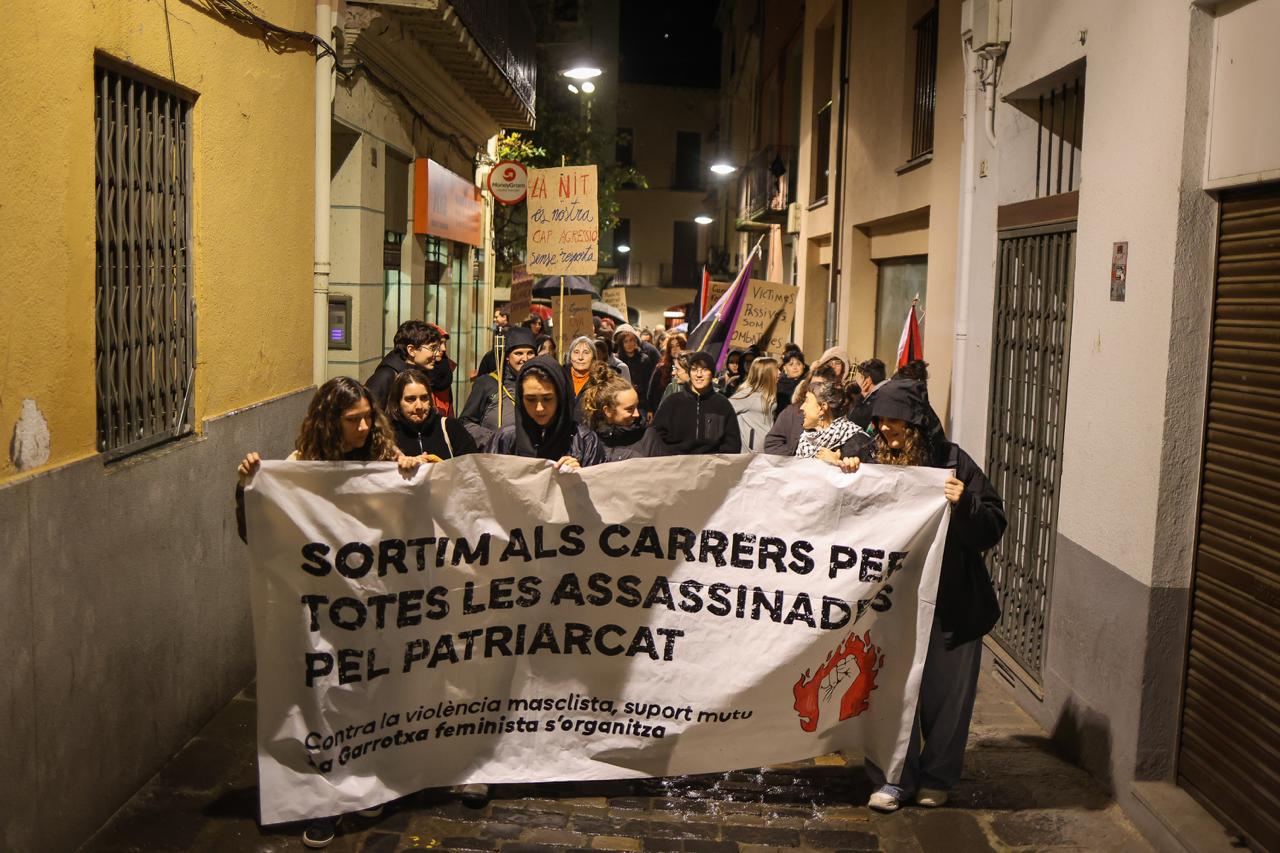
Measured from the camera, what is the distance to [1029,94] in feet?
25.6

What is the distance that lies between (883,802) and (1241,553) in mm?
1790

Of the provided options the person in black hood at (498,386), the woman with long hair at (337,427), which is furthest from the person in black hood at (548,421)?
the person in black hood at (498,386)

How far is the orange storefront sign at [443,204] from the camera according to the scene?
1297 cm

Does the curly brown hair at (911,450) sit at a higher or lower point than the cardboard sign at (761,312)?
lower

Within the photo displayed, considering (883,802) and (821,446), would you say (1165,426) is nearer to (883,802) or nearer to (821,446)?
(883,802)

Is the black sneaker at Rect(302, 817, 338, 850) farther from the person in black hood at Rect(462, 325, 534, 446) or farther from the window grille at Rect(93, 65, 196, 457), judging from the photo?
the person in black hood at Rect(462, 325, 534, 446)

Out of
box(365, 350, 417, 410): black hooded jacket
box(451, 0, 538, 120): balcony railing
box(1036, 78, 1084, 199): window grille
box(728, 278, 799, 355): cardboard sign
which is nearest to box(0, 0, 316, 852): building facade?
box(365, 350, 417, 410): black hooded jacket

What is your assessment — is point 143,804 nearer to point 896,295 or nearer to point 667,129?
point 896,295

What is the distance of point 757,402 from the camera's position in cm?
1030

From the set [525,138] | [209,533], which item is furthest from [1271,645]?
[525,138]

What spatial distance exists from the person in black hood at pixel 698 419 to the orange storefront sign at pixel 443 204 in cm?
523

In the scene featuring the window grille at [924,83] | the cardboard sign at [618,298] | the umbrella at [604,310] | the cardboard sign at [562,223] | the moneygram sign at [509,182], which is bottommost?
the umbrella at [604,310]

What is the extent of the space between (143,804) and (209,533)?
140 cm

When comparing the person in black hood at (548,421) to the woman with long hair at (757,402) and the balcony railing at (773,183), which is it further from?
the balcony railing at (773,183)
